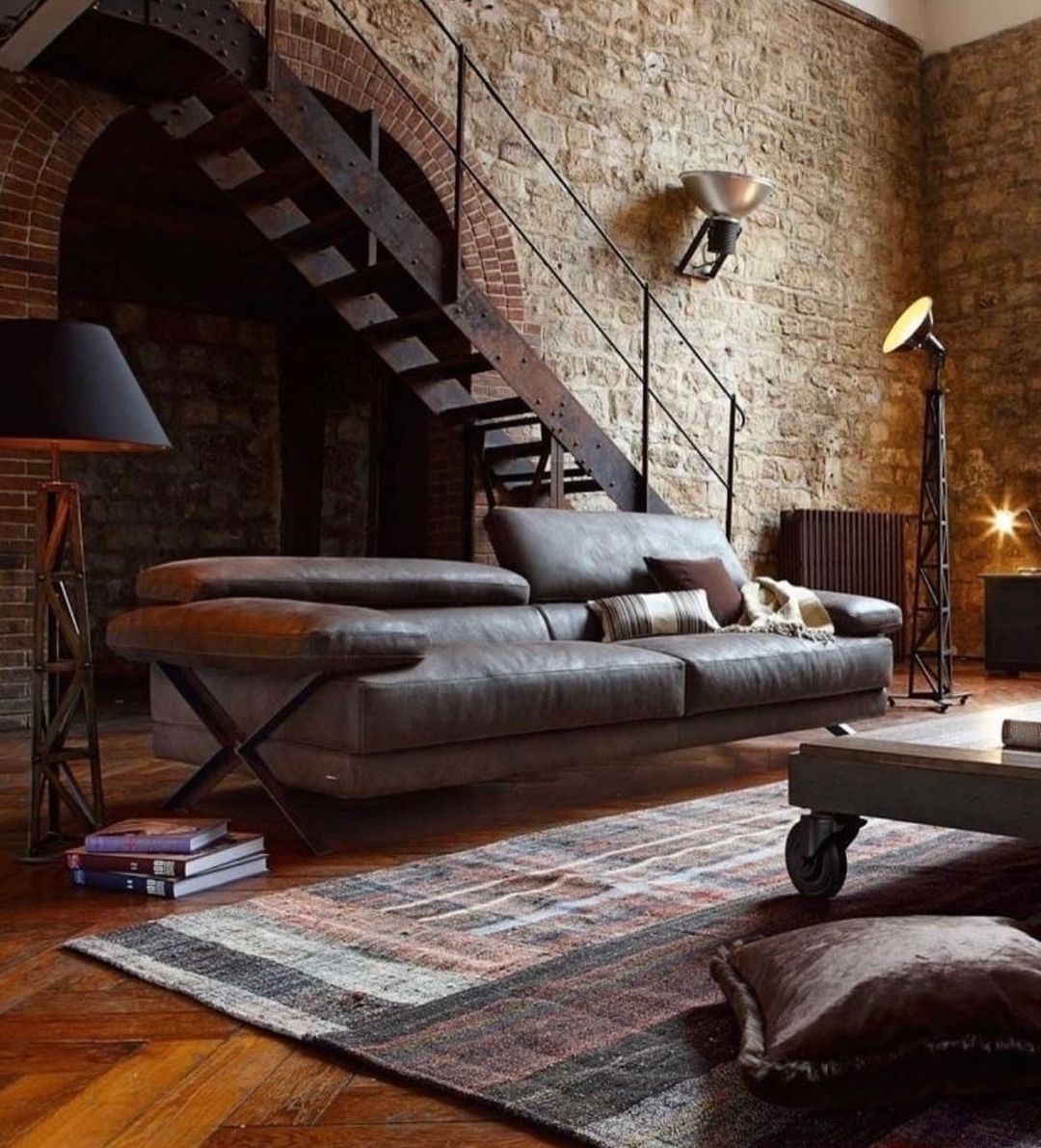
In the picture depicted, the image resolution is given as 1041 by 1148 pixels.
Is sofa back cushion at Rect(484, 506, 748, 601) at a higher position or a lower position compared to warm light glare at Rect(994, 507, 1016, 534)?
lower

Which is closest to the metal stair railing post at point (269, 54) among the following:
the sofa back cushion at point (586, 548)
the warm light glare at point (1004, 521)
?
the sofa back cushion at point (586, 548)

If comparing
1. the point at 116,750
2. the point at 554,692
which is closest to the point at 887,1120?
the point at 554,692

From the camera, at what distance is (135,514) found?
8.74 m

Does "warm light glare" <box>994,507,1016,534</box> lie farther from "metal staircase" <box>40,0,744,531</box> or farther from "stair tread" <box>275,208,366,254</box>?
"stair tread" <box>275,208,366,254</box>

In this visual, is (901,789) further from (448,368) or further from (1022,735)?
(448,368)

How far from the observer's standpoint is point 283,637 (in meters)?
3.15

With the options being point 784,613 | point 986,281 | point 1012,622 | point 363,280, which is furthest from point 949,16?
point 784,613

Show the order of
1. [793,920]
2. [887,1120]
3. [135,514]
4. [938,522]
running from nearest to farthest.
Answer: [887,1120] < [793,920] < [938,522] < [135,514]

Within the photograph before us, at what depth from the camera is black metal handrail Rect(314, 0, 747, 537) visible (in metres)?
6.23

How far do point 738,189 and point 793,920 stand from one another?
21.3 ft

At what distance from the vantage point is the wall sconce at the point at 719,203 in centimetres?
811

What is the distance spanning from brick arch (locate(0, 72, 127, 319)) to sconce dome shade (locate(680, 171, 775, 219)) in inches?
145

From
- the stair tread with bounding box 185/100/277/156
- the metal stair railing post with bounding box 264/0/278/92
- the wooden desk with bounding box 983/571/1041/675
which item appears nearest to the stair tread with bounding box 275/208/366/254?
the stair tread with bounding box 185/100/277/156

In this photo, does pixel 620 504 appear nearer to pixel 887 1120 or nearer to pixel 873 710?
pixel 873 710
